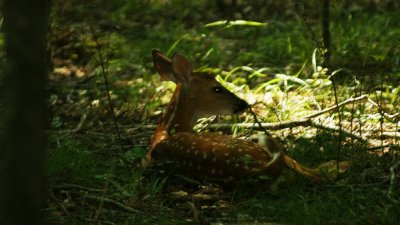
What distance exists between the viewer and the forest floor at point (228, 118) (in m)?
3.96

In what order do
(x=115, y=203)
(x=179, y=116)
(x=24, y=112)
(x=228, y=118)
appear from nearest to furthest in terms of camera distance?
(x=24, y=112) → (x=115, y=203) → (x=179, y=116) → (x=228, y=118)

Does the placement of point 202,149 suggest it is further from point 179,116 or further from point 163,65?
point 163,65

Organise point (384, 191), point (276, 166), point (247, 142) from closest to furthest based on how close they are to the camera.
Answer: point (384, 191), point (276, 166), point (247, 142)

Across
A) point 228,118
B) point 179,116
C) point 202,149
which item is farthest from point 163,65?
point 202,149

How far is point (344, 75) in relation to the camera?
22.8ft

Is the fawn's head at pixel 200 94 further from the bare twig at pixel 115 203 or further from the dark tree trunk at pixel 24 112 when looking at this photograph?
the dark tree trunk at pixel 24 112

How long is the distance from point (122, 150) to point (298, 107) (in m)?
1.69

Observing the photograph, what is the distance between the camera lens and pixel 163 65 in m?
5.76

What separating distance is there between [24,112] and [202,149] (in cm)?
250

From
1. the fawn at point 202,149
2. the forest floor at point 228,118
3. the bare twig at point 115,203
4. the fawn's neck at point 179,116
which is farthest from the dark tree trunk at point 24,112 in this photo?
the fawn's neck at point 179,116

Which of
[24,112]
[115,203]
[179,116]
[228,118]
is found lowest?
[228,118]

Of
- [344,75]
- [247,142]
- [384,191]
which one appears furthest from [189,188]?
[344,75]

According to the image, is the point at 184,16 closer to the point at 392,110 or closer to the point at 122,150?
the point at 392,110

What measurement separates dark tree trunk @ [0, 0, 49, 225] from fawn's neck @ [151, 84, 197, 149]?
10.4ft
